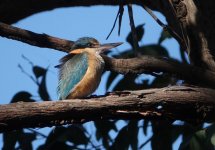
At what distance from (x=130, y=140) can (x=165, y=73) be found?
0.63m

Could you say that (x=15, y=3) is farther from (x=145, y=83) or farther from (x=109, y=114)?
(x=109, y=114)

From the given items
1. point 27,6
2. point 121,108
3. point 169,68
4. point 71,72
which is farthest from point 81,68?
point 121,108

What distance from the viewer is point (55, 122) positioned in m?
2.71

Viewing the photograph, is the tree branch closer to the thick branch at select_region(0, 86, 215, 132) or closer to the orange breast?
the orange breast

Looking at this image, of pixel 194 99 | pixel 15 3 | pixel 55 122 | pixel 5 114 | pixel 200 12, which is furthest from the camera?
pixel 15 3

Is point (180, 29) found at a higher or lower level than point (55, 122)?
higher

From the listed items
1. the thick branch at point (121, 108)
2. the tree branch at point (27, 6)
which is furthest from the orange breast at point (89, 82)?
the thick branch at point (121, 108)

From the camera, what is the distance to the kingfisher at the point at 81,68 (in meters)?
3.80

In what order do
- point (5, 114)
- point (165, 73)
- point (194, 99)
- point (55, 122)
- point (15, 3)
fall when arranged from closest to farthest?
point (5, 114)
point (55, 122)
point (194, 99)
point (165, 73)
point (15, 3)

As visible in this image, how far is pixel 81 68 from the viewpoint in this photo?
3953 millimetres

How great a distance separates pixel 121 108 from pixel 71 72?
51.0 inches

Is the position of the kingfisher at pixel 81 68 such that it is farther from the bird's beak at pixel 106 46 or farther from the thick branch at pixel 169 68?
the thick branch at pixel 169 68

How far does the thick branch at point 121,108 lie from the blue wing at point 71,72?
3.50 ft

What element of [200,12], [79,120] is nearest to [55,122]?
[79,120]
